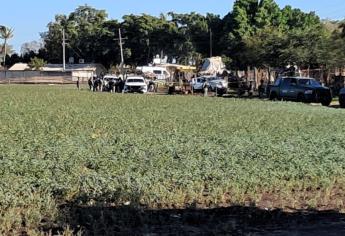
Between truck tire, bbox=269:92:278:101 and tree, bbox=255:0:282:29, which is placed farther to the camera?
tree, bbox=255:0:282:29

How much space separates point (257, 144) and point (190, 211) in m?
5.63

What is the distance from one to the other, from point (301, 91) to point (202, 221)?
3287cm

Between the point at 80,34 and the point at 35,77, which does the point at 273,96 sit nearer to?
the point at 35,77

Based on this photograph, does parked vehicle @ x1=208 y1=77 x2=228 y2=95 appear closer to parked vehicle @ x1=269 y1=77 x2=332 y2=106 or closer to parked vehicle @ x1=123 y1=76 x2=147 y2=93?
parked vehicle @ x1=123 y1=76 x2=147 y2=93

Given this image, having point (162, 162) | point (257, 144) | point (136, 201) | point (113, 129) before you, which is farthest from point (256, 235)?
point (113, 129)

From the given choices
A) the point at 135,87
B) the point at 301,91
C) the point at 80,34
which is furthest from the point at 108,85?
the point at 80,34

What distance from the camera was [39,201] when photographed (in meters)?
7.52

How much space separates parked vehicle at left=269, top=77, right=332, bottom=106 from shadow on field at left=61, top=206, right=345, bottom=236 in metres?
31.3

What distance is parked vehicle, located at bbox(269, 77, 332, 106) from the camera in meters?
38.3

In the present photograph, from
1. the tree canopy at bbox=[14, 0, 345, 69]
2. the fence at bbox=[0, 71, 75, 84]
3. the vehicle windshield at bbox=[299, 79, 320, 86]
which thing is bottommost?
the fence at bbox=[0, 71, 75, 84]

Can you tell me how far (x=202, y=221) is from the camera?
7.19 metres

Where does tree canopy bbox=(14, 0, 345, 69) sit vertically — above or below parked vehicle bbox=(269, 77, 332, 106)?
above

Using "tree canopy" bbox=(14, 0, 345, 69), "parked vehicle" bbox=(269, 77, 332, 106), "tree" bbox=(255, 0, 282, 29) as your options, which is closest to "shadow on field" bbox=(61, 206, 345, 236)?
"parked vehicle" bbox=(269, 77, 332, 106)

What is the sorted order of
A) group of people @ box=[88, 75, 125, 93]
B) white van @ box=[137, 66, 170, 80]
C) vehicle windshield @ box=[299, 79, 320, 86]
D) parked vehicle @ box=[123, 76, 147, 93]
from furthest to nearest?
white van @ box=[137, 66, 170, 80] → group of people @ box=[88, 75, 125, 93] → parked vehicle @ box=[123, 76, 147, 93] → vehicle windshield @ box=[299, 79, 320, 86]
